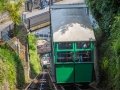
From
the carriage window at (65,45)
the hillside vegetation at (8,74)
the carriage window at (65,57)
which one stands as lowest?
the hillside vegetation at (8,74)

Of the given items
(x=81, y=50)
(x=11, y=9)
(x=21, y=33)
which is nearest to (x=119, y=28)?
(x=81, y=50)

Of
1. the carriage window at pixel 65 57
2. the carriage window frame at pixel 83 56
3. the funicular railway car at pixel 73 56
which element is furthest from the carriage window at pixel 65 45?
the carriage window frame at pixel 83 56

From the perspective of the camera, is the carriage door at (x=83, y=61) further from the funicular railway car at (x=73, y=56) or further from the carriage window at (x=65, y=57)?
the carriage window at (x=65, y=57)

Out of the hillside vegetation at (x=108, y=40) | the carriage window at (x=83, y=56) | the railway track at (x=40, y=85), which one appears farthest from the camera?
the railway track at (x=40, y=85)

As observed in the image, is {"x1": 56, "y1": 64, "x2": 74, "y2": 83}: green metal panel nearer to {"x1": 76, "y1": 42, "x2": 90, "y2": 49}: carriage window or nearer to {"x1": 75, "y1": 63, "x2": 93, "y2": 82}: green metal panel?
{"x1": 75, "y1": 63, "x2": 93, "y2": 82}: green metal panel

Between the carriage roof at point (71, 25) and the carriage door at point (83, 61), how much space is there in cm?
41

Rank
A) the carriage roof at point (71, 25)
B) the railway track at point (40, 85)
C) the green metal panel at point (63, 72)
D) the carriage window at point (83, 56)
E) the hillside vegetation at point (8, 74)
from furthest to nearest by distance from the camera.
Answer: the railway track at point (40, 85) < the carriage roof at point (71, 25) < the carriage window at point (83, 56) < the green metal panel at point (63, 72) < the hillside vegetation at point (8, 74)

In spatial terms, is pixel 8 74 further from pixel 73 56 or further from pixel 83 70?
pixel 83 70

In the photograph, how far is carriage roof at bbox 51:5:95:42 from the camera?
67.8 feet

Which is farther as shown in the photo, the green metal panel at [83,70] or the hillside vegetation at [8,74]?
the green metal panel at [83,70]

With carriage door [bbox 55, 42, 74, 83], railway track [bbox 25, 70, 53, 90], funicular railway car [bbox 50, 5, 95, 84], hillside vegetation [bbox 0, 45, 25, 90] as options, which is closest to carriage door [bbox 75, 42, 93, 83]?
funicular railway car [bbox 50, 5, 95, 84]

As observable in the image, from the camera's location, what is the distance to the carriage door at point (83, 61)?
20.4m

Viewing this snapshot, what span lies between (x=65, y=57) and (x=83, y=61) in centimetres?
101

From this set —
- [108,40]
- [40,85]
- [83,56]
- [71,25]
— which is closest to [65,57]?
[83,56]
